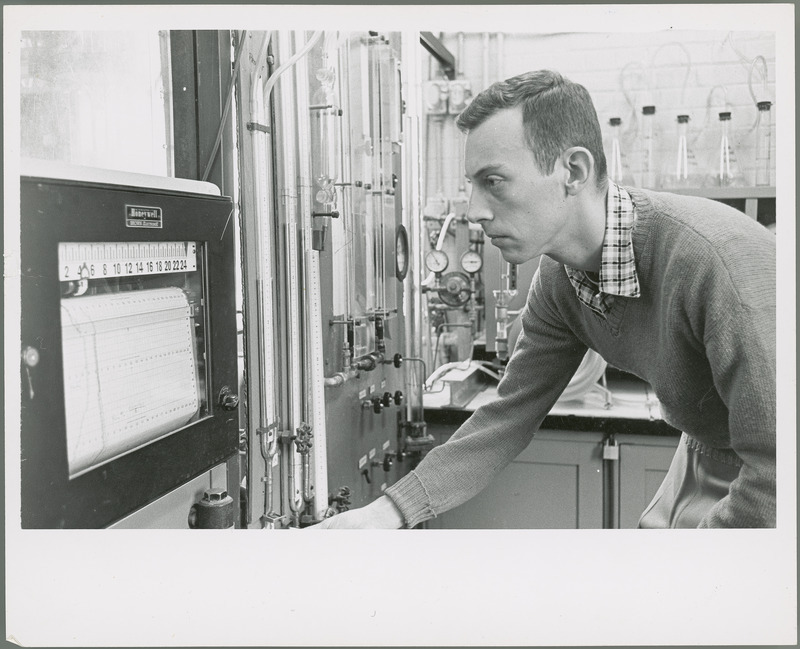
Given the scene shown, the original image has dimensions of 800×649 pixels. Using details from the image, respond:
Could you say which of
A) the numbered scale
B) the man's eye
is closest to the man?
the man's eye

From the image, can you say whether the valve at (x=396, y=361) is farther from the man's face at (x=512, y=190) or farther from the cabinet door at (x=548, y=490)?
the man's face at (x=512, y=190)

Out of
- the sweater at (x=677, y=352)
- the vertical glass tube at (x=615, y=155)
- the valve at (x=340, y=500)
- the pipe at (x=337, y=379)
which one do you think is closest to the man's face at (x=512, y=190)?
the sweater at (x=677, y=352)

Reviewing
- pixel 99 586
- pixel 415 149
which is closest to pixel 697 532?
pixel 99 586

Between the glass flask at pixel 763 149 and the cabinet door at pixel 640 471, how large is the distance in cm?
124

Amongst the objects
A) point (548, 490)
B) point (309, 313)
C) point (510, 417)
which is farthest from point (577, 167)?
point (548, 490)

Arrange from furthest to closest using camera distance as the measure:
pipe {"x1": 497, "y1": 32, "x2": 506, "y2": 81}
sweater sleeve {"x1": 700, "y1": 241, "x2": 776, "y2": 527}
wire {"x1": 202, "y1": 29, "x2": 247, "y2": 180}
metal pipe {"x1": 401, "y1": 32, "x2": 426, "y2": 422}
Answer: pipe {"x1": 497, "y1": 32, "x2": 506, "y2": 81} < metal pipe {"x1": 401, "y1": 32, "x2": 426, "y2": 422} < wire {"x1": 202, "y1": 29, "x2": 247, "y2": 180} < sweater sleeve {"x1": 700, "y1": 241, "x2": 776, "y2": 527}

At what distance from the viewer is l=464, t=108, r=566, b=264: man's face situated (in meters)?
1.19

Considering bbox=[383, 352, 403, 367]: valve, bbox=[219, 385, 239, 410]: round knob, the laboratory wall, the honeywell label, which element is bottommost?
bbox=[383, 352, 403, 367]: valve

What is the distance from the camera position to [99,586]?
1.19 metres

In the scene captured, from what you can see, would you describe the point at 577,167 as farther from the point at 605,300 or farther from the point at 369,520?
the point at 369,520

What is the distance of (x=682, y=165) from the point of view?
3.14 m

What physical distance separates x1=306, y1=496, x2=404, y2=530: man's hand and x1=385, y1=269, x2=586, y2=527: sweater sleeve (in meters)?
0.06

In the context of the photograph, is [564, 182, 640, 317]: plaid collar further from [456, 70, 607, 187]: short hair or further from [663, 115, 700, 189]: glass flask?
[663, 115, 700, 189]: glass flask

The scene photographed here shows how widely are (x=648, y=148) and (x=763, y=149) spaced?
44 cm
